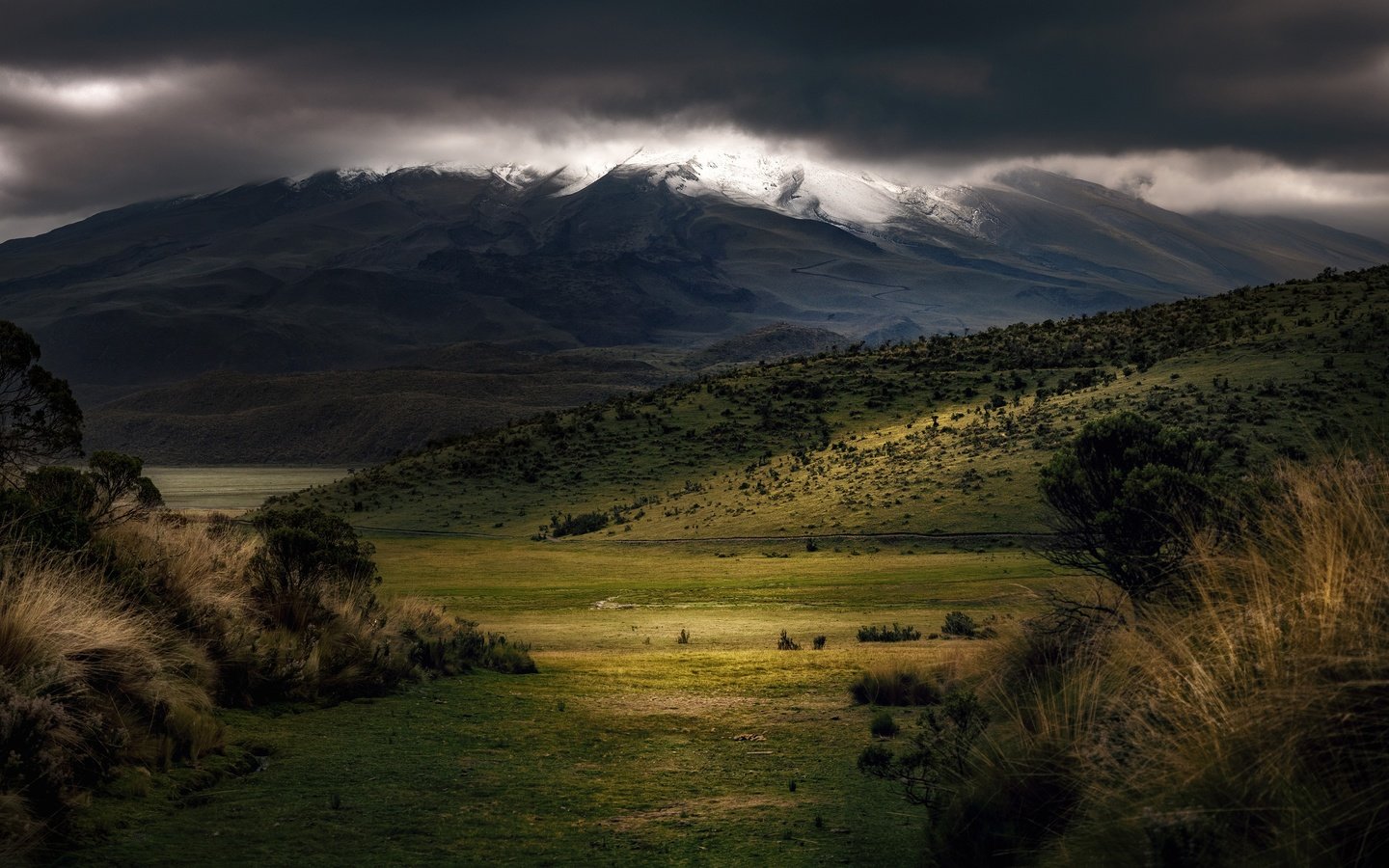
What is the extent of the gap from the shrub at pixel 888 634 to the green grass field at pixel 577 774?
0.98 meters

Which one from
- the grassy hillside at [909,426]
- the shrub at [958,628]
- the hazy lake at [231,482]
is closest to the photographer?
the shrub at [958,628]

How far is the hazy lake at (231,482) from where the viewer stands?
7600 cm

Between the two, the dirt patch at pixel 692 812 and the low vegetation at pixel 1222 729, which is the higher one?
the low vegetation at pixel 1222 729

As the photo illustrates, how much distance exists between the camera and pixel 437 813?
812cm

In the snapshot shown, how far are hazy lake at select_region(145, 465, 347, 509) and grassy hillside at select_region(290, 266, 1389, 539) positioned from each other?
49.8ft

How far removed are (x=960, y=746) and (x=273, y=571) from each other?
875cm

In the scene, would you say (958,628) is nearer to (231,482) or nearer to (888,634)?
(888,634)

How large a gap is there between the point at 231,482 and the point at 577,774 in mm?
101663

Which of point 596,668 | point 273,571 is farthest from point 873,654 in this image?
point 273,571

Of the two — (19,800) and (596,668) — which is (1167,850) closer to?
(19,800)

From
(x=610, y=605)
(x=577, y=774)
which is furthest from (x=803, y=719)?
(x=610, y=605)

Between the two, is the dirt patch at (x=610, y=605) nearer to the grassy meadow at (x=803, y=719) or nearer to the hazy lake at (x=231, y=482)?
the grassy meadow at (x=803, y=719)

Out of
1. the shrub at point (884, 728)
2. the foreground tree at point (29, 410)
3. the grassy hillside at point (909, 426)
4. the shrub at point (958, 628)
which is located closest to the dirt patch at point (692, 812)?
the shrub at point (884, 728)

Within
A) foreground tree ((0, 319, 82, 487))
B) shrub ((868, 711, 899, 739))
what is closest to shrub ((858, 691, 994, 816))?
shrub ((868, 711, 899, 739))
